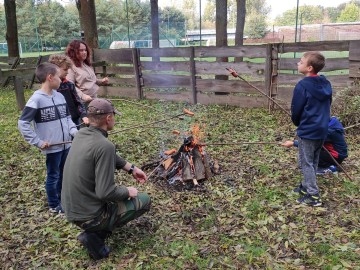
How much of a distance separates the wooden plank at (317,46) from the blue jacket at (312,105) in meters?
4.07

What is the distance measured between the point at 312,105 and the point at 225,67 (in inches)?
203

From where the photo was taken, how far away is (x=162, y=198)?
4.27 metres

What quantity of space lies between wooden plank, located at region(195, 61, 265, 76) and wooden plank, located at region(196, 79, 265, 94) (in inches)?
9.1

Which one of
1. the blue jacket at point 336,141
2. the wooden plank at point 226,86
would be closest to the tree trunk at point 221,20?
the wooden plank at point 226,86

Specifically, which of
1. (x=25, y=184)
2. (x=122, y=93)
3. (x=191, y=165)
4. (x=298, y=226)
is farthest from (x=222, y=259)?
(x=122, y=93)

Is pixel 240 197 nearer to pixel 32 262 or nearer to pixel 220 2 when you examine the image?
pixel 32 262

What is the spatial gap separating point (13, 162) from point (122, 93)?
5.30 meters

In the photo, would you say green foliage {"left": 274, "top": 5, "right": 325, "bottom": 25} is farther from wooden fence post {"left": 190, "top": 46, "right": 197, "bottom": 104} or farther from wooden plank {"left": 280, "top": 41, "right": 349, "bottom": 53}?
wooden plank {"left": 280, "top": 41, "right": 349, "bottom": 53}

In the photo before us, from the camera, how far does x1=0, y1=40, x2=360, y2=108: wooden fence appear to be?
24.1 ft

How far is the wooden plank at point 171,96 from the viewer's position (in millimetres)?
9382

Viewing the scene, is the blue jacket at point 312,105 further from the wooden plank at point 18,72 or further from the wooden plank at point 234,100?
the wooden plank at point 18,72

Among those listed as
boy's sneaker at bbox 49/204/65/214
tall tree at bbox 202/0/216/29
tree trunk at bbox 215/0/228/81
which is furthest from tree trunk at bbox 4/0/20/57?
tall tree at bbox 202/0/216/29

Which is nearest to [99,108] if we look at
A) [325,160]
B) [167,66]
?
[325,160]

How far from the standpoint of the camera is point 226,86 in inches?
344
